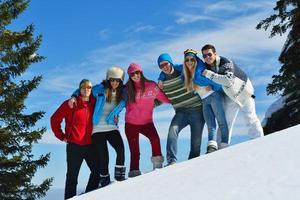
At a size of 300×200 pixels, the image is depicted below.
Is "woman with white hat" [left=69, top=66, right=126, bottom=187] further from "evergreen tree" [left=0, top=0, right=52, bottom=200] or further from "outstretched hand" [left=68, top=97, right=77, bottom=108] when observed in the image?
"evergreen tree" [left=0, top=0, right=52, bottom=200]

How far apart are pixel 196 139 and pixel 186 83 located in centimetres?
89

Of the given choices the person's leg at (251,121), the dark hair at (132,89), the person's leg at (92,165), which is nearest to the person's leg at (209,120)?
the person's leg at (251,121)

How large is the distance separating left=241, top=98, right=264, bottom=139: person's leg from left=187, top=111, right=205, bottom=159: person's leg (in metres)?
0.69

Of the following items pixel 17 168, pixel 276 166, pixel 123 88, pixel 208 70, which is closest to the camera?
pixel 276 166

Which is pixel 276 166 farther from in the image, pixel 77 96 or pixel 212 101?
pixel 77 96

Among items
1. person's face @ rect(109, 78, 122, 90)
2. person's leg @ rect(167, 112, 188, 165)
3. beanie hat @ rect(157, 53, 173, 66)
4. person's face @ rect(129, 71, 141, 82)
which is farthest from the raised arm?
person's face @ rect(109, 78, 122, 90)

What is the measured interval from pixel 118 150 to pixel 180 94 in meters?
1.32

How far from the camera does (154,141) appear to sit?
786 centimetres

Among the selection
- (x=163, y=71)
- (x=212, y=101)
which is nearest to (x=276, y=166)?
(x=212, y=101)

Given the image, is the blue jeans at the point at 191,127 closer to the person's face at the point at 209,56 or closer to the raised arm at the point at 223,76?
the raised arm at the point at 223,76

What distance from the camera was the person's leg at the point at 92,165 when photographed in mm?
7934

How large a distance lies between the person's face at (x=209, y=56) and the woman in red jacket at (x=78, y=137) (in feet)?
6.25

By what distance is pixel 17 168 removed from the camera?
16.3m

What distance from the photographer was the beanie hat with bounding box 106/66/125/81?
7.83 metres
